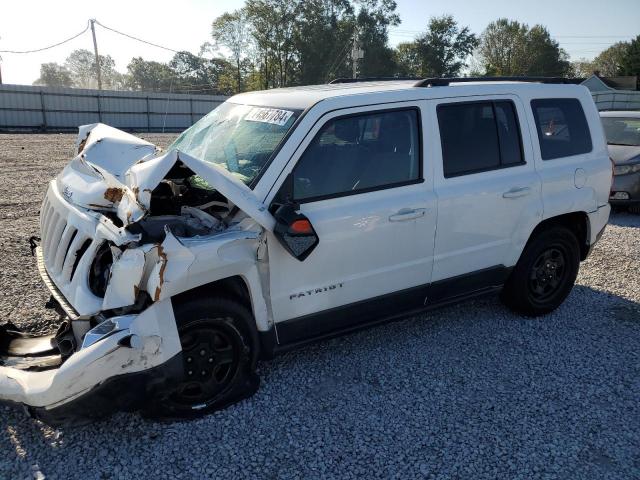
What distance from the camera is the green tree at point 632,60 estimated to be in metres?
63.5

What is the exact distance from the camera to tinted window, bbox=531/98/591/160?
4.47m

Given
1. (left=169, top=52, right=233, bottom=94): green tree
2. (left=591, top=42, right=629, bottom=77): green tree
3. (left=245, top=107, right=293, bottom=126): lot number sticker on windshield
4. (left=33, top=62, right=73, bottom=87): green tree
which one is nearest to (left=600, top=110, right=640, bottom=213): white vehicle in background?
(left=245, top=107, right=293, bottom=126): lot number sticker on windshield

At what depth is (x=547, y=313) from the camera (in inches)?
192

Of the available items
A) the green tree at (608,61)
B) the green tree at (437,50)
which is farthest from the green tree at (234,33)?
the green tree at (608,61)

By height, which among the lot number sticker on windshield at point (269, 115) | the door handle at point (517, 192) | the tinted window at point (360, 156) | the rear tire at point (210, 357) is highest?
the lot number sticker on windshield at point (269, 115)

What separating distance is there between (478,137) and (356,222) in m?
1.35

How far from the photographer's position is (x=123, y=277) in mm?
2828

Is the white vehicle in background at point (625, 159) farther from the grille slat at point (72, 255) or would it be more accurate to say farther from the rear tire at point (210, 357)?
the grille slat at point (72, 255)

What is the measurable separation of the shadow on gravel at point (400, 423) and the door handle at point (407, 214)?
43.1 inches

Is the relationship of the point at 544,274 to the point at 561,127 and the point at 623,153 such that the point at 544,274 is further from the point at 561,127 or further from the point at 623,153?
the point at 623,153

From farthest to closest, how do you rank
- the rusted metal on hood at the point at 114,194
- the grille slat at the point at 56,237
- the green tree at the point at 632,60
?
the green tree at the point at 632,60 → the grille slat at the point at 56,237 → the rusted metal on hood at the point at 114,194

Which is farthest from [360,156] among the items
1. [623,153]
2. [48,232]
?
[623,153]

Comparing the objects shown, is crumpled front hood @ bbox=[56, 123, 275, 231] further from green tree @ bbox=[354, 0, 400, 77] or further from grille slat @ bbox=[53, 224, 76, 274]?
green tree @ bbox=[354, 0, 400, 77]

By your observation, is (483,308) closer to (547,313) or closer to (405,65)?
(547,313)
